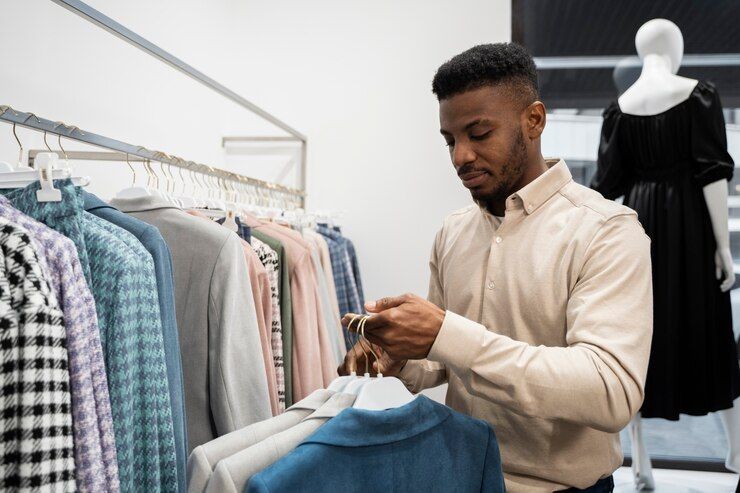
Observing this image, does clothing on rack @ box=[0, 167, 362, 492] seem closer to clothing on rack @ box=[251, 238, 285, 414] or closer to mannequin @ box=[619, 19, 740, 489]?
clothing on rack @ box=[251, 238, 285, 414]

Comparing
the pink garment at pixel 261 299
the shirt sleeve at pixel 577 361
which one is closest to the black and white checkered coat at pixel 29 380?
the shirt sleeve at pixel 577 361

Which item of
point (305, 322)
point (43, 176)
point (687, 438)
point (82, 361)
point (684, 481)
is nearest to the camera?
point (82, 361)

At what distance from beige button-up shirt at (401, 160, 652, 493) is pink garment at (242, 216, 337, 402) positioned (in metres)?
0.64

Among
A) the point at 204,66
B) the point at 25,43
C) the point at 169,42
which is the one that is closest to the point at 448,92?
the point at 25,43

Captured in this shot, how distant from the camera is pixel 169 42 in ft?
8.89

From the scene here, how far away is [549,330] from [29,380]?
87 centimetres

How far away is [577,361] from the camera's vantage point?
3.28 feet

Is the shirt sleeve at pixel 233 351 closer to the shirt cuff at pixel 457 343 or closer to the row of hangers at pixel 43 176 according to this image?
the row of hangers at pixel 43 176

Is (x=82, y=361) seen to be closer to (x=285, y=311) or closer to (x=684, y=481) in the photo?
(x=285, y=311)

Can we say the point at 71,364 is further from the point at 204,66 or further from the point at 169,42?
the point at 204,66

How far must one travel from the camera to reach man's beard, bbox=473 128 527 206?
4.00 feet

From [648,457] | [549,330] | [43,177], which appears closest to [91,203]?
[43,177]

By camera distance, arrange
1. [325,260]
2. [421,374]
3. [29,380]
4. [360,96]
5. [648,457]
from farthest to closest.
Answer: [360,96]
[648,457]
[325,260]
[421,374]
[29,380]

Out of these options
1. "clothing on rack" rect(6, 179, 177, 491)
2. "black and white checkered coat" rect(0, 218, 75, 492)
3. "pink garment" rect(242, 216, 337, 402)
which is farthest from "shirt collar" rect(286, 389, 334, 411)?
"pink garment" rect(242, 216, 337, 402)
